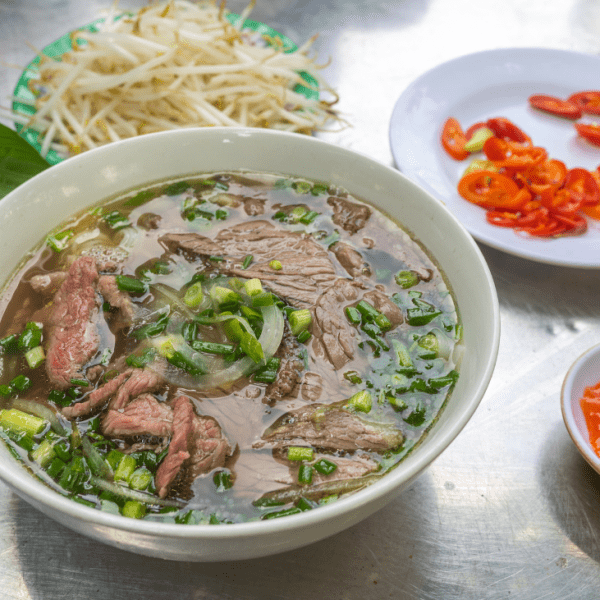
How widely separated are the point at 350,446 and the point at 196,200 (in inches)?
56.2

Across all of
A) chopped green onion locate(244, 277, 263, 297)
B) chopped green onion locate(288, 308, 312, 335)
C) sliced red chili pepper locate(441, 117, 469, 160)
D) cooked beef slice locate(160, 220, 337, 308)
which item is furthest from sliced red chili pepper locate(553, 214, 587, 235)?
chopped green onion locate(244, 277, 263, 297)

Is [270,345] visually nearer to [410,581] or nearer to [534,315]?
[410,581]

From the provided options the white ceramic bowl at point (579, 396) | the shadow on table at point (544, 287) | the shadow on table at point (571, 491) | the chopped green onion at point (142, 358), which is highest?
the chopped green onion at point (142, 358)

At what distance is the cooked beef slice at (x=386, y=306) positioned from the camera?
2168mm

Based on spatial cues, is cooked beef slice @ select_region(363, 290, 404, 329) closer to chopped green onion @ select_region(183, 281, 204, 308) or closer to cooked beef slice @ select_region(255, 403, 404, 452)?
cooked beef slice @ select_region(255, 403, 404, 452)

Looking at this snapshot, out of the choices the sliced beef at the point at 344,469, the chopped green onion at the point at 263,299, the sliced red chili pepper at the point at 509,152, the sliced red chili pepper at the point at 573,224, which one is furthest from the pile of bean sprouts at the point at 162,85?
the sliced beef at the point at 344,469

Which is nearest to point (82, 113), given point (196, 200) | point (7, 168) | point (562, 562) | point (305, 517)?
point (7, 168)

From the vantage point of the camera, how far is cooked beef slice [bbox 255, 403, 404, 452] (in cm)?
184

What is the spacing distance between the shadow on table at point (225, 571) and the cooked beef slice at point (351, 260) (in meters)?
1.05

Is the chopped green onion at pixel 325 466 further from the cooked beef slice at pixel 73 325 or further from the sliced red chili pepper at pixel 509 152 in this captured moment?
the sliced red chili pepper at pixel 509 152

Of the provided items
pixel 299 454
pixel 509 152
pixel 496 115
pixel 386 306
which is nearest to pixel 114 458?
pixel 299 454

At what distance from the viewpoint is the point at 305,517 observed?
1342mm

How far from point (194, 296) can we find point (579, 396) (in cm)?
172

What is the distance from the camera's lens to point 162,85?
394cm
